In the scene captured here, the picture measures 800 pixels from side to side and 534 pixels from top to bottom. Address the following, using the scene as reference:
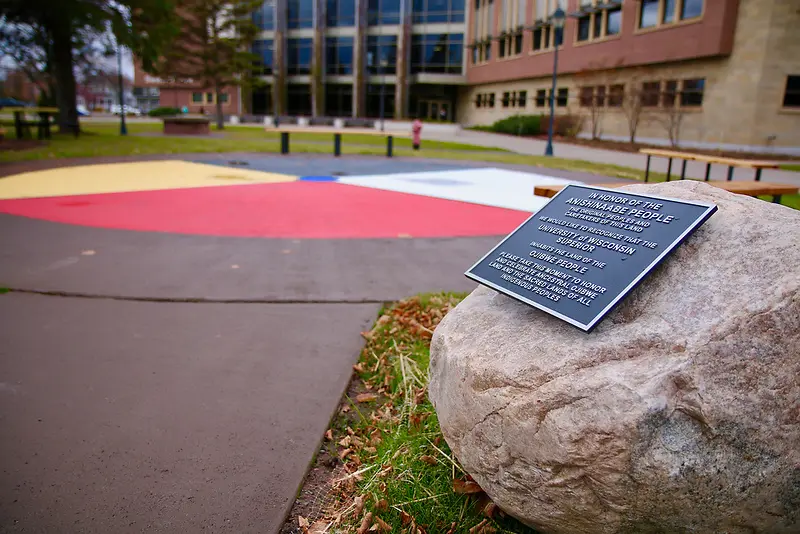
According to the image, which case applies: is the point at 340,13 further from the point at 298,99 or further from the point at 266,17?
the point at 298,99

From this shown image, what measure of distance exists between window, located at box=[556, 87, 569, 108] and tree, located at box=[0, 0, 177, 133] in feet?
87.9

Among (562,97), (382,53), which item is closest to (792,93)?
(562,97)

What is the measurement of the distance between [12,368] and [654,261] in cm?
435

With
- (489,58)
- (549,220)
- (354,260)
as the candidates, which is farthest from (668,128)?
(549,220)

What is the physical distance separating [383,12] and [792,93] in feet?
139

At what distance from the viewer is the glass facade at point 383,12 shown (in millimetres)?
61469

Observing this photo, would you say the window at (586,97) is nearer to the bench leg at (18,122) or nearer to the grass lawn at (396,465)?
the bench leg at (18,122)

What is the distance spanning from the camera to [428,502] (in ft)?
10.3

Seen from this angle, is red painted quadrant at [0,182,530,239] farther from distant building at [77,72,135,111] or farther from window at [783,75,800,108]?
distant building at [77,72,135,111]

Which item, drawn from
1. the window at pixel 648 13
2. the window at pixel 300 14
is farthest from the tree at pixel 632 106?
the window at pixel 300 14

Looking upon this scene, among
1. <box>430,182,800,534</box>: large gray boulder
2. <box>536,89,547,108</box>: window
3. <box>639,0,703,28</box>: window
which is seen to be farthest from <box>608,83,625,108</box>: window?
<box>430,182,800,534</box>: large gray boulder

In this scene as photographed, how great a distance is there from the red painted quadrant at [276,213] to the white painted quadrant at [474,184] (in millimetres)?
772

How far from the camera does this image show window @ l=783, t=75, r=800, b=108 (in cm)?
2933

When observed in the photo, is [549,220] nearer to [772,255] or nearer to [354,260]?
[772,255]
